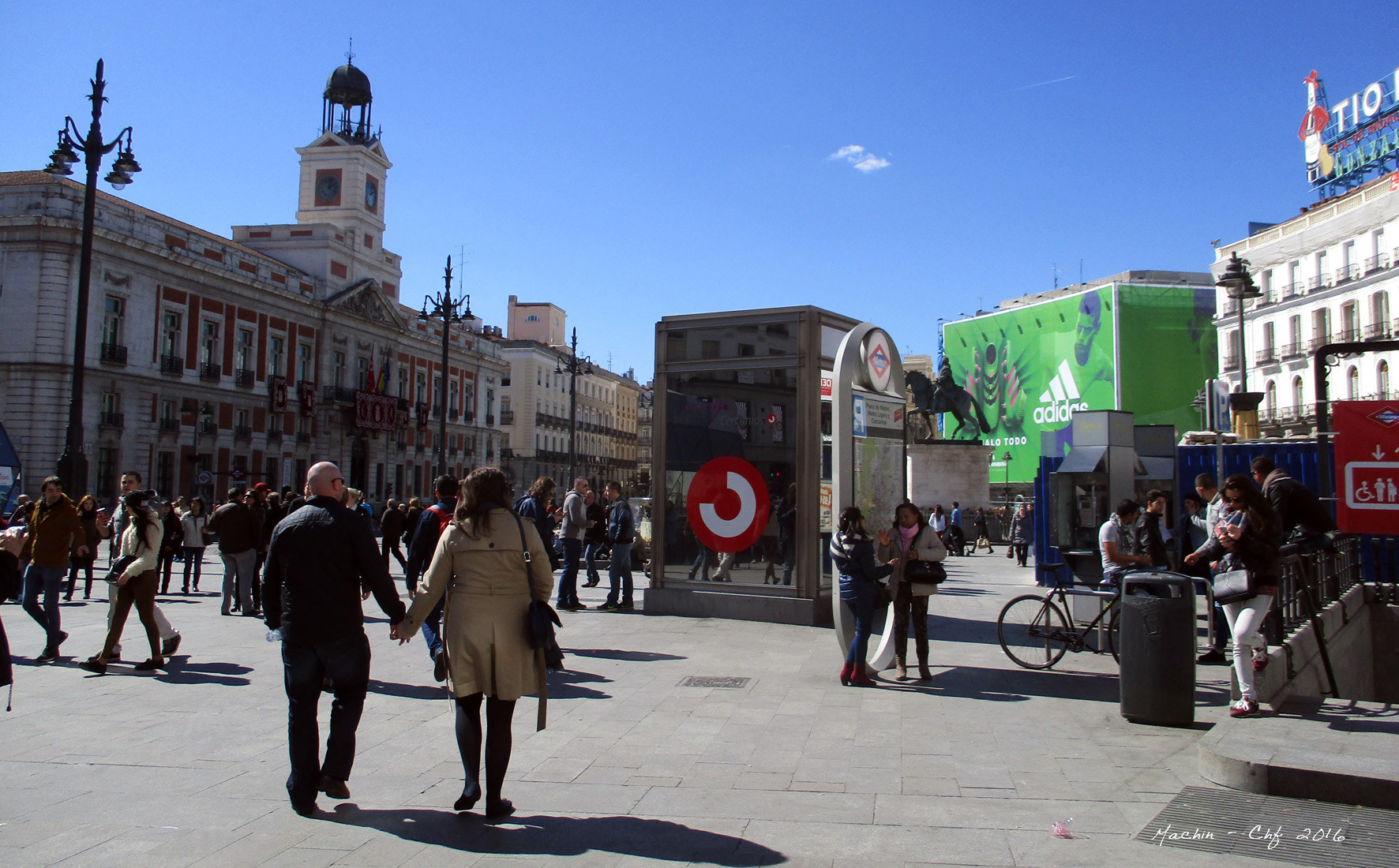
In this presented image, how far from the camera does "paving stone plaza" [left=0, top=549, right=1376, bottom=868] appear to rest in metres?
4.76

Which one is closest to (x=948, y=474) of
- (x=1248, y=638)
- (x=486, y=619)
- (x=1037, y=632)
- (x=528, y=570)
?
(x=1037, y=632)

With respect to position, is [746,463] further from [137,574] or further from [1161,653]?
[137,574]

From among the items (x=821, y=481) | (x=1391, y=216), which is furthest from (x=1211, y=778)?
(x=1391, y=216)

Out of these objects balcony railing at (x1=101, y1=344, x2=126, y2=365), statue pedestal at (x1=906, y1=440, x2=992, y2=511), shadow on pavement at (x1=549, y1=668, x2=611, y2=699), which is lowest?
shadow on pavement at (x1=549, y1=668, x2=611, y2=699)

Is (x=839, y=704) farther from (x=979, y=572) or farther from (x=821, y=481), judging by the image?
(x=979, y=572)

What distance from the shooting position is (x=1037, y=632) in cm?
977

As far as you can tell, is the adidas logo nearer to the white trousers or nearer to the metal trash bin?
the white trousers

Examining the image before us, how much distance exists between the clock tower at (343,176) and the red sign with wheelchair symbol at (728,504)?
2223 inches

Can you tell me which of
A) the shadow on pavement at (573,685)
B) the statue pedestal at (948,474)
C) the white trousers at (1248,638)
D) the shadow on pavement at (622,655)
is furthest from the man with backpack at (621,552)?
the statue pedestal at (948,474)

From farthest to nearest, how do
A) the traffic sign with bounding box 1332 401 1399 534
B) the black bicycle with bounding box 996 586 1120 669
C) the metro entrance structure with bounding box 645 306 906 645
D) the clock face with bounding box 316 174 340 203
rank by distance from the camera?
the clock face with bounding box 316 174 340 203 < the metro entrance structure with bounding box 645 306 906 645 < the traffic sign with bounding box 1332 401 1399 534 < the black bicycle with bounding box 996 586 1120 669

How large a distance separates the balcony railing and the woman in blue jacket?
40213 mm

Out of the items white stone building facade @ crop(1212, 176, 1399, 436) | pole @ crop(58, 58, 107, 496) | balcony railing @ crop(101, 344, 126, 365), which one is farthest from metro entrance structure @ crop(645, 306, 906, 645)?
balcony railing @ crop(101, 344, 126, 365)

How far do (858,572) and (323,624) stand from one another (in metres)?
4.75

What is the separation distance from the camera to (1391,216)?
1737 inches
